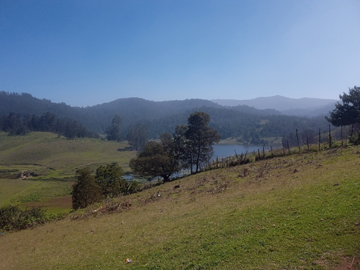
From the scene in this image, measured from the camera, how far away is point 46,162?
87.9 m

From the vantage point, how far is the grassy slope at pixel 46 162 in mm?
47469

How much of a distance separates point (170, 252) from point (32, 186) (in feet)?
190

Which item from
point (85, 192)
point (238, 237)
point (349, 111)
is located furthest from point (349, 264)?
point (349, 111)

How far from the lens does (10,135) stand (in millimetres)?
128875

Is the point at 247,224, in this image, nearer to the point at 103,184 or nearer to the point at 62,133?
the point at 103,184

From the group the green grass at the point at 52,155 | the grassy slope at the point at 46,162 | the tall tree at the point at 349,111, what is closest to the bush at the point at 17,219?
the grassy slope at the point at 46,162

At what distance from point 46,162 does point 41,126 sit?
75280 mm

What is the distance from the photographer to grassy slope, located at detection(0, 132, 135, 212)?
156ft

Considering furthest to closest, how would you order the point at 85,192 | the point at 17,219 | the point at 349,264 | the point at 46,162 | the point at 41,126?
1. the point at 41,126
2. the point at 46,162
3. the point at 85,192
4. the point at 17,219
5. the point at 349,264

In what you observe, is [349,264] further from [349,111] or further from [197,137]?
[349,111]

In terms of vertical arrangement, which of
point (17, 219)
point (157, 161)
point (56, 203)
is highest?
point (157, 161)

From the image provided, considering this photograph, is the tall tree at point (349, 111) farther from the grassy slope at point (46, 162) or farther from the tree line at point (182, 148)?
the grassy slope at point (46, 162)

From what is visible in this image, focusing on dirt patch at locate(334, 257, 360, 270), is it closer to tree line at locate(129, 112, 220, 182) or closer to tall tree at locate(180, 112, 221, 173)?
tree line at locate(129, 112, 220, 182)

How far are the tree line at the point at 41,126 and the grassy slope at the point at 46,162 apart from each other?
820 centimetres
